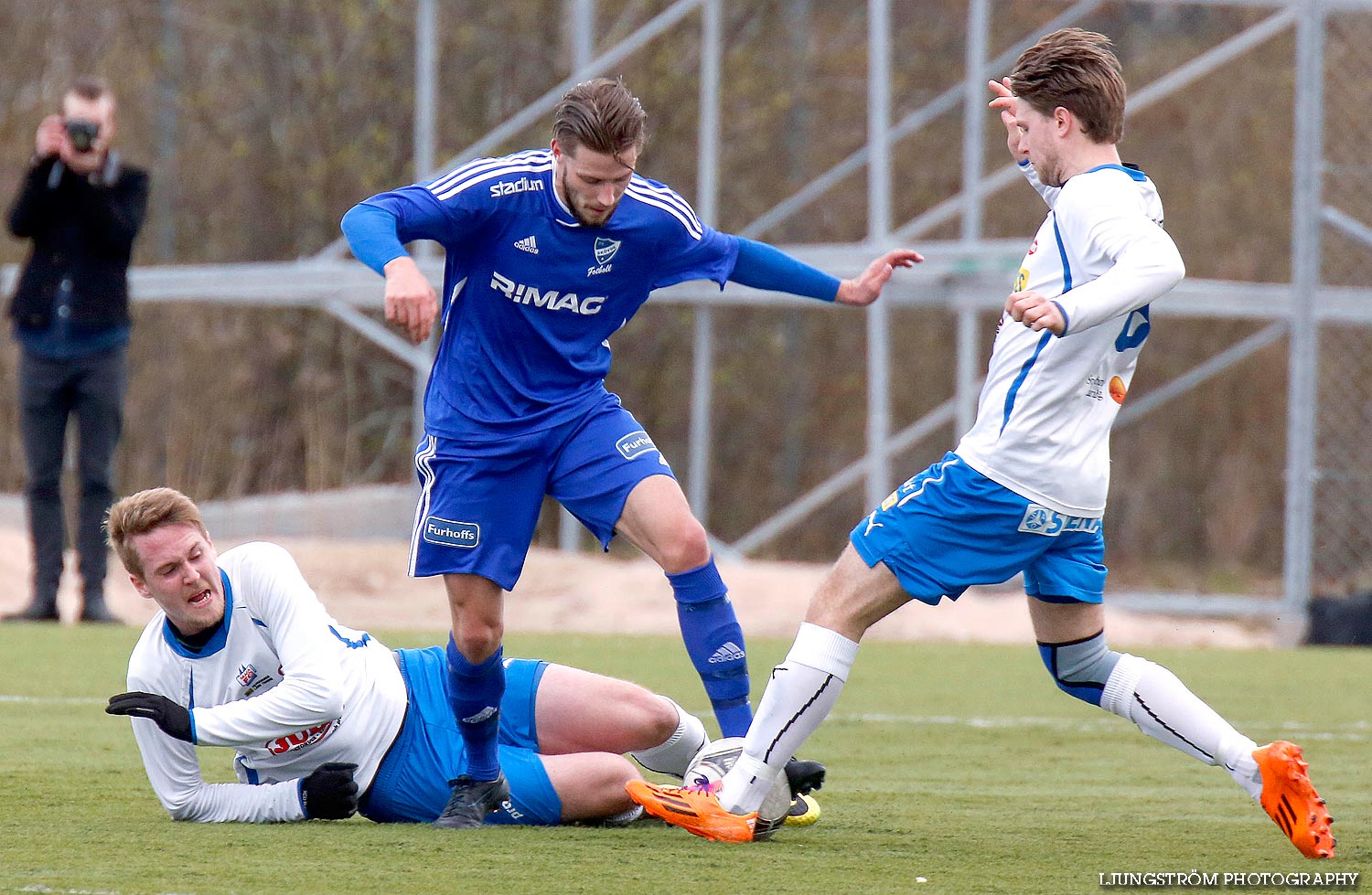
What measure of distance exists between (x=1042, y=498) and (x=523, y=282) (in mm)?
1475

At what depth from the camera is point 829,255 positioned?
13.0 m

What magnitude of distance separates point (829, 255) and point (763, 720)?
891 centimetres

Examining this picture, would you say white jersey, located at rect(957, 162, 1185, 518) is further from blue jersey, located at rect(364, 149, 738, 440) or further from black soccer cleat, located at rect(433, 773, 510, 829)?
black soccer cleat, located at rect(433, 773, 510, 829)

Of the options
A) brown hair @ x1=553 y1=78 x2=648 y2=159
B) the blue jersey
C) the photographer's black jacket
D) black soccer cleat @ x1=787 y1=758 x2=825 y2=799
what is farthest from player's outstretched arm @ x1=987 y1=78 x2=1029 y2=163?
the photographer's black jacket

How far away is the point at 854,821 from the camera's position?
4914 millimetres

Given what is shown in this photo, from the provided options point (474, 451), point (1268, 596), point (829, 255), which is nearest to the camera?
point (474, 451)

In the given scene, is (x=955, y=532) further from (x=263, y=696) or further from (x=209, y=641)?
(x=209, y=641)

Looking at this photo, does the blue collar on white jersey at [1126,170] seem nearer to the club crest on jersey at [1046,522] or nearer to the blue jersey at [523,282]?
the club crest on jersey at [1046,522]

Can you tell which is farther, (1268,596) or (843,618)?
(1268,596)

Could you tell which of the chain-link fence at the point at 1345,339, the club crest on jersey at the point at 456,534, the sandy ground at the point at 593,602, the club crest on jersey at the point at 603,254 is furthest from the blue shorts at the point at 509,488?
the chain-link fence at the point at 1345,339

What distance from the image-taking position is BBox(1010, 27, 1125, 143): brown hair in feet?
14.1

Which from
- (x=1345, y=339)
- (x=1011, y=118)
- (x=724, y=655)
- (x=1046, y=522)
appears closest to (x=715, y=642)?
(x=724, y=655)

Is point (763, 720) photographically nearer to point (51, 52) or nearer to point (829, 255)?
point (829, 255)

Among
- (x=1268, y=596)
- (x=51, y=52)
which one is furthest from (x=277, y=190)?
(x=1268, y=596)
